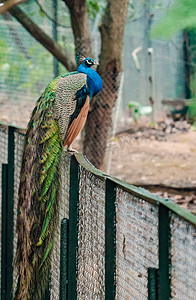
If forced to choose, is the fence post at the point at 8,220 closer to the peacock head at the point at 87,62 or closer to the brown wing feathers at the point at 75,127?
the brown wing feathers at the point at 75,127

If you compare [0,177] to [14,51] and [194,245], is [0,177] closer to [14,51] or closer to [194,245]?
[194,245]

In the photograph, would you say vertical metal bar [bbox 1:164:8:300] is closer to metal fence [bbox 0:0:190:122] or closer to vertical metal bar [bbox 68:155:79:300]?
vertical metal bar [bbox 68:155:79:300]

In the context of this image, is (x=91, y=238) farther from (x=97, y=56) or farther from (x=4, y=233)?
(x=97, y=56)

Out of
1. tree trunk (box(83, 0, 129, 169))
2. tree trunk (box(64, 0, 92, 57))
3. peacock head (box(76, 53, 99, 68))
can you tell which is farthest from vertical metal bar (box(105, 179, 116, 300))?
tree trunk (box(83, 0, 129, 169))

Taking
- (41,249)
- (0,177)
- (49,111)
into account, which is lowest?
(41,249)

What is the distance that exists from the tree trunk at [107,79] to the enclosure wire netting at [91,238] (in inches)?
157

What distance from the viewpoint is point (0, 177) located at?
3.67 meters

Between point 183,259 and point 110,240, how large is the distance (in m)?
0.54

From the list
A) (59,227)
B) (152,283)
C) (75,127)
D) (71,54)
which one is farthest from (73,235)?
(71,54)

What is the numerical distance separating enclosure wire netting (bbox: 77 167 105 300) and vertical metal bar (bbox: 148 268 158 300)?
52cm

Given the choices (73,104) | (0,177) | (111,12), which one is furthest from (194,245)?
(111,12)

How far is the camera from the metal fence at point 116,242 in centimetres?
134

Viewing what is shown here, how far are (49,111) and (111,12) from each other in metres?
3.16

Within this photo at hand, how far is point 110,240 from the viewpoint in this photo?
182 centimetres
